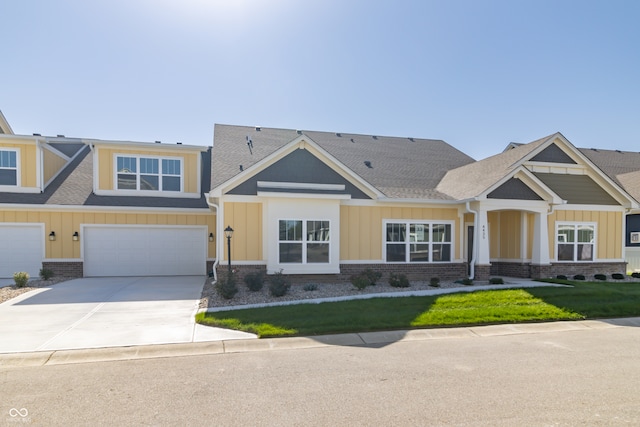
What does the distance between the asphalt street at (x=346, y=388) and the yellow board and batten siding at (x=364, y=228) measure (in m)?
7.41

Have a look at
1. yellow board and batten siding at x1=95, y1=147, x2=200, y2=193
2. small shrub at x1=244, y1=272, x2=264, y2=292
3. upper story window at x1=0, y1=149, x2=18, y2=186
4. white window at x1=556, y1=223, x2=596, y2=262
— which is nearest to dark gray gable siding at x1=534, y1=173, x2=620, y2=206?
white window at x1=556, y1=223, x2=596, y2=262

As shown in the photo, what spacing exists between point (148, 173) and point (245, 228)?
6.90 m

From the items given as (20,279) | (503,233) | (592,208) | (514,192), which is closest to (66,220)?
(20,279)

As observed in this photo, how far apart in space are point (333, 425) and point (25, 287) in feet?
44.7

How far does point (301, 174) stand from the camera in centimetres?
1423

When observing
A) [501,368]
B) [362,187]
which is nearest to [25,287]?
[362,187]

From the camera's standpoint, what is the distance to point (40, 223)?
1568 centimetres

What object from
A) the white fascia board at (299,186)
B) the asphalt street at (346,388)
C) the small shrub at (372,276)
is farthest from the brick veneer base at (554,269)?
the asphalt street at (346,388)

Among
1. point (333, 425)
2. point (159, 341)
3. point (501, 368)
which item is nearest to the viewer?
point (333, 425)

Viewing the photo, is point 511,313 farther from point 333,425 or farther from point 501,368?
point 333,425

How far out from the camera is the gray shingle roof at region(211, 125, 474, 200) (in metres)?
15.7

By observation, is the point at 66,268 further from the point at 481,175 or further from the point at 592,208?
the point at 592,208

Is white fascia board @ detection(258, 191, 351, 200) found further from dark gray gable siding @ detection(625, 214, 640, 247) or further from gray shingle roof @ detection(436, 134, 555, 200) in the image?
dark gray gable siding @ detection(625, 214, 640, 247)

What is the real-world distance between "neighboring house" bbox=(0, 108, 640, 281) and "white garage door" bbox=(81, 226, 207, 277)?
0.04m
